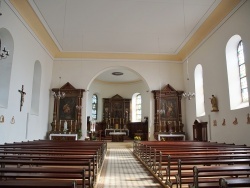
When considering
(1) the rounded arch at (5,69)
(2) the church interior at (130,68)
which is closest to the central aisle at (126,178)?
(2) the church interior at (130,68)

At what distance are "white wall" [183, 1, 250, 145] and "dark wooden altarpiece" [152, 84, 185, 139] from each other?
8.38 ft

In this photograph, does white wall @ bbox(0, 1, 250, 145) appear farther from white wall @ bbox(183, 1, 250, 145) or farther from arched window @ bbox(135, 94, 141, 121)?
arched window @ bbox(135, 94, 141, 121)

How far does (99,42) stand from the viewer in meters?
14.4

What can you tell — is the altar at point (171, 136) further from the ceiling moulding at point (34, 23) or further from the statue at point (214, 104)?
the ceiling moulding at point (34, 23)

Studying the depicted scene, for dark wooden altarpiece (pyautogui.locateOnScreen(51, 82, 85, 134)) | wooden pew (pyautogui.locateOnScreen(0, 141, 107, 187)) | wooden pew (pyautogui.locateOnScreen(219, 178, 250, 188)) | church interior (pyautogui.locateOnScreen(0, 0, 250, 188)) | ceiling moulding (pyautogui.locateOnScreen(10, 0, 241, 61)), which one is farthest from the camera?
dark wooden altarpiece (pyautogui.locateOnScreen(51, 82, 85, 134))

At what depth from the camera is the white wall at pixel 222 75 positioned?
913 cm

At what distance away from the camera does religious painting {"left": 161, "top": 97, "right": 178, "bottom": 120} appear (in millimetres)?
16047

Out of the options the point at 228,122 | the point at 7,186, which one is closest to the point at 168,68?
the point at 228,122

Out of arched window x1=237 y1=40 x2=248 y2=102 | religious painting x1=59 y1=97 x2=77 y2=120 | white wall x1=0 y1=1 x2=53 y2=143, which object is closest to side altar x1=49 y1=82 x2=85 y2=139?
religious painting x1=59 y1=97 x2=77 y2=120

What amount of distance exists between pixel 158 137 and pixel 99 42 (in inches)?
303

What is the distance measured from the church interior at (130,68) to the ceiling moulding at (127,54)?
64 mm

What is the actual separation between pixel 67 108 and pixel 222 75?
1050cm

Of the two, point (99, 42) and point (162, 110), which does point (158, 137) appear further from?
point (99, 42)

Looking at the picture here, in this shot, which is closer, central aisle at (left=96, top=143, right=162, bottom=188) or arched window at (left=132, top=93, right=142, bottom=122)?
central aisle at (left=96, top=143, right=162, bottom=188)
